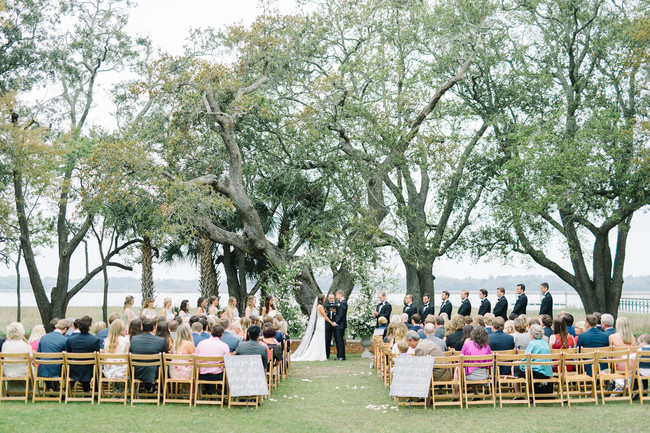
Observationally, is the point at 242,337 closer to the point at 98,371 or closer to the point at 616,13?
the point at 98,371

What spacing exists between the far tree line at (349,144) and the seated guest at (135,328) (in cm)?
867

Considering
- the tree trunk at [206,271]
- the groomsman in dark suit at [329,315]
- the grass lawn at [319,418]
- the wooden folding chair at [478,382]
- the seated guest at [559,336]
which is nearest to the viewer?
the grass lawn at [319,418]

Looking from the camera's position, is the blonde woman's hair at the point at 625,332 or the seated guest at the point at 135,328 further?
the blonde woman's hair at the point at 625,332

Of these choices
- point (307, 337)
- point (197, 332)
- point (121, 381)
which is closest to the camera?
point (121, 381)

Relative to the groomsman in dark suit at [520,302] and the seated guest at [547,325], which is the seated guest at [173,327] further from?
the groomsman in dark suit at [520,302]

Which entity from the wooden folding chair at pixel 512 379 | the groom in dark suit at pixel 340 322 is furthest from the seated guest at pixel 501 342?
the groom in dark suit at pixel 340 322

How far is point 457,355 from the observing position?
9.94 metres

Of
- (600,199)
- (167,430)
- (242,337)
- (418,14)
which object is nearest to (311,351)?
(242,337)

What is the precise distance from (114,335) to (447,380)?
5158 millimetres

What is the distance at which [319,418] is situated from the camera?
9.26 meters

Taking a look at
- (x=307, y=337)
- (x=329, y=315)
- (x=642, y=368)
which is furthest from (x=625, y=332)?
(x=307, y=337)

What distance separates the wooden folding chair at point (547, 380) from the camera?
381 inches

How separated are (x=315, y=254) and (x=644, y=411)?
1307cm

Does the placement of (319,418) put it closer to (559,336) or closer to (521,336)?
(521,336)
